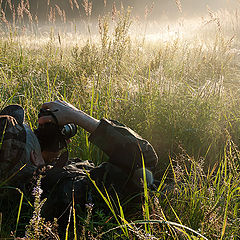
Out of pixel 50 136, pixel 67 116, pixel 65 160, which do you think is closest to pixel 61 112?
pixel 67 116

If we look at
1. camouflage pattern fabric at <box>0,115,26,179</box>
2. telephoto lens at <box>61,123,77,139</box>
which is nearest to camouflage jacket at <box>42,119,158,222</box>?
telephoto lens at <box>61,123,77,139</box>

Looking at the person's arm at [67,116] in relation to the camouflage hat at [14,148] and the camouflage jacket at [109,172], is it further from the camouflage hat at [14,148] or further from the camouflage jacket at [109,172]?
the camouflage hat at [14,148]

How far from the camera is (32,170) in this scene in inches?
65.7

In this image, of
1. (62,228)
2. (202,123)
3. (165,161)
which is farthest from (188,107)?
(62,228)

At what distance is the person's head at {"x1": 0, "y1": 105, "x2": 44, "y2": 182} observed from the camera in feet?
5.08

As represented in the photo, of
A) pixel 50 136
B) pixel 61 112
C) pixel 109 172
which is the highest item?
pixel 61 112

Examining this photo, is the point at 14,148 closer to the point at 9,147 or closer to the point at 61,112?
the point at 9,147

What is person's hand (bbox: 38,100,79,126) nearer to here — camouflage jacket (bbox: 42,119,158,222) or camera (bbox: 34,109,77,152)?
camera (bbox: 34,109,77,152)

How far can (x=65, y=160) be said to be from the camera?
1.78m

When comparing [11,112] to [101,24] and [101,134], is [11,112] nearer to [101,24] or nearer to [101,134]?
[101,134]

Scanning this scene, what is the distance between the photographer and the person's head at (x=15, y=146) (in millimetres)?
1550

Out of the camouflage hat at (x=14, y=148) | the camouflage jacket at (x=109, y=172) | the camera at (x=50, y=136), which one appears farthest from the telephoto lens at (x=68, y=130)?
the camouflage hat at (x=14, y=148)

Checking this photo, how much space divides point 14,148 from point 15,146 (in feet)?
0.04

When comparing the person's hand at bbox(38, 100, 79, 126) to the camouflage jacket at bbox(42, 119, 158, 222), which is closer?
the camouflage jacket at bbox(42, 119, 158, 222)
